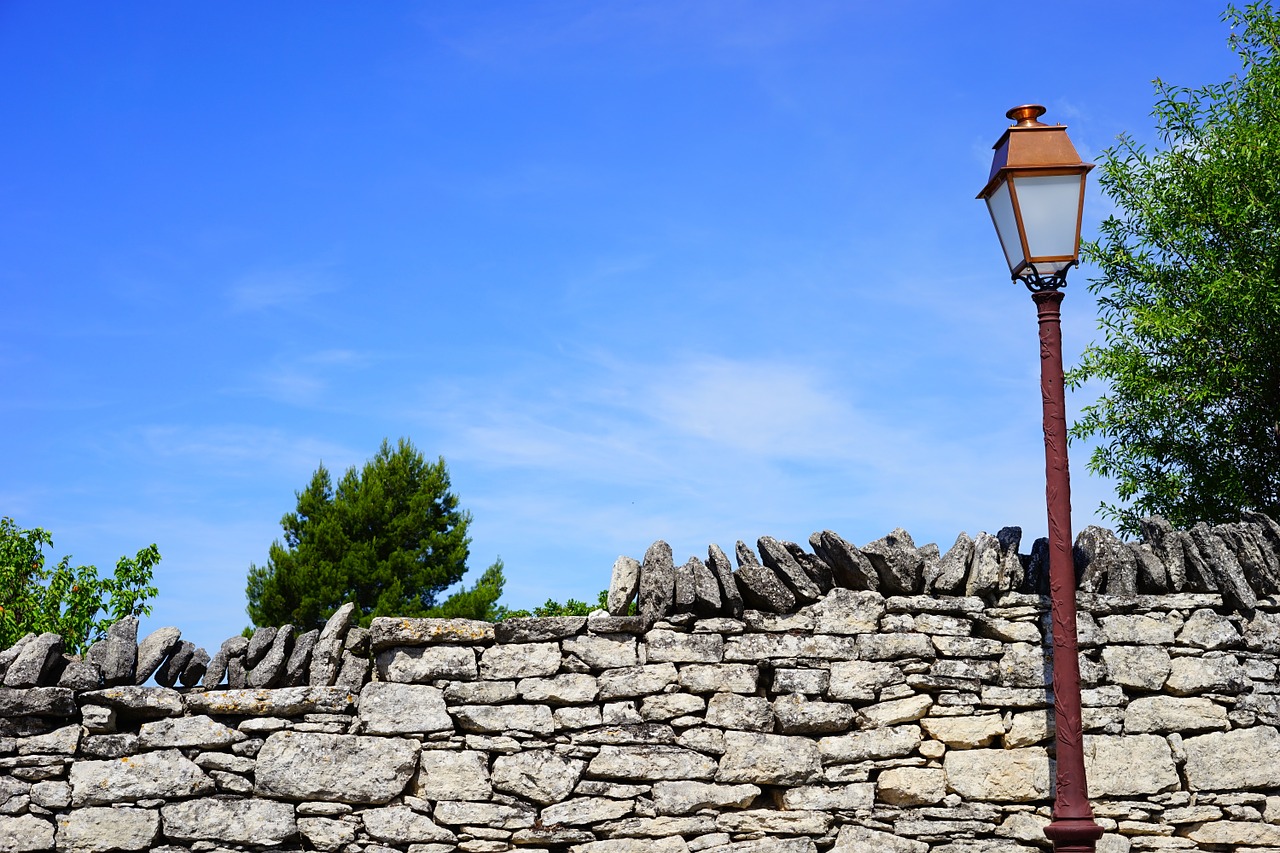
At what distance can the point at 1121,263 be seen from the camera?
10289 mm

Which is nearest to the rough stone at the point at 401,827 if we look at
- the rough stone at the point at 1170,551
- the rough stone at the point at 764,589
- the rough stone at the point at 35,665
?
the rough stone at the point at 35,665

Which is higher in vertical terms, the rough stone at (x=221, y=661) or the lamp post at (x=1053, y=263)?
the lamp post at (x=1053, y=263)

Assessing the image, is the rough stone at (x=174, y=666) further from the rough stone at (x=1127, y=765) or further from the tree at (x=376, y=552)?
the tree at (x=376, y=552)

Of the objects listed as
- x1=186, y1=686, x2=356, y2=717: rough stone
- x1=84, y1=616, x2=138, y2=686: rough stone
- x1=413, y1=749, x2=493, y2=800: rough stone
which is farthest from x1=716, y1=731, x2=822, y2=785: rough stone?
x1=84, y1=616, x2=138, y2=686: rough stone

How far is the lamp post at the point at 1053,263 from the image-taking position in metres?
5.31

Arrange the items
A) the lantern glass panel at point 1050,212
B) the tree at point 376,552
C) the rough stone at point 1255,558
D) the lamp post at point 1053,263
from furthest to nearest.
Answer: the tree at point 376,552 < the rough stone at point 1255,558 < the lantern glass panel at point 1050,212 < the lamp post at point 1053,263

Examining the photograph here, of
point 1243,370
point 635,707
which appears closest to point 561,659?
point 635,707

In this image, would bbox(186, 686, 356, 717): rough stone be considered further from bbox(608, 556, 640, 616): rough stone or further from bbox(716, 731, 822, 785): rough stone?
bbox(716, 731, 822, 785): rough stone

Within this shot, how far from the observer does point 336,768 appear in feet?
19.8

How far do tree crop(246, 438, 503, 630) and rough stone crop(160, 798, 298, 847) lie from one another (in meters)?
15.5

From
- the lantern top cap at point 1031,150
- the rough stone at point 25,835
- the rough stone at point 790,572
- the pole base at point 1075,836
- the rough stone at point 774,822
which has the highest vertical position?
the lantern top cap at point 1031,150

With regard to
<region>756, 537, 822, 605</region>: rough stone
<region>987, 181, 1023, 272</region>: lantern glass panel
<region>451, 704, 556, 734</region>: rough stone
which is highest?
<region>987, 181, 1023, 272</region>: lantern glass panel

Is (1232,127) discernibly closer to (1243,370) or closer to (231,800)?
(1243,370)

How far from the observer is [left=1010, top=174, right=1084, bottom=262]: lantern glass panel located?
18.0 feet
